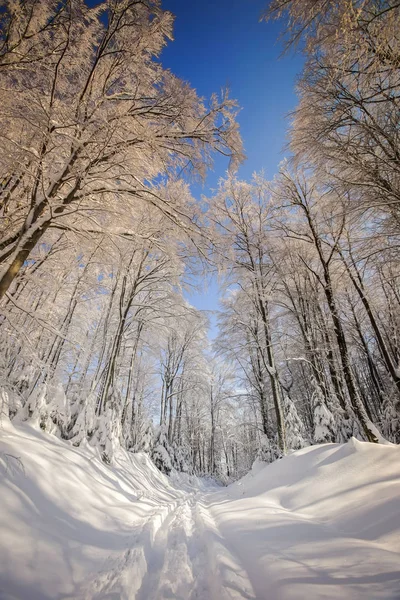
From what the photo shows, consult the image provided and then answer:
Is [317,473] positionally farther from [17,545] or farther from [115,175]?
[115,175]

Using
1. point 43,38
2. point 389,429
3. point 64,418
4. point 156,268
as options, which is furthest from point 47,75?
point 389,429

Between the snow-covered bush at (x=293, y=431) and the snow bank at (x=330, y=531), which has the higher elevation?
the snow-covered bush at (x=293, y=431)

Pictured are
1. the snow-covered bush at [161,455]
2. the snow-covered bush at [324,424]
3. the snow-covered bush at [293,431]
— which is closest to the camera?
the snow-covered bush at [324,424]

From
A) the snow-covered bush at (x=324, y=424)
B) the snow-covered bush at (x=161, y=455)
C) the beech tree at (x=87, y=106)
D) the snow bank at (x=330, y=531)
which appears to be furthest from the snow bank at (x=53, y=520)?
the snow-covered bush at (x=161, y=455)

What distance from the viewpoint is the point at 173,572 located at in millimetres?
2041

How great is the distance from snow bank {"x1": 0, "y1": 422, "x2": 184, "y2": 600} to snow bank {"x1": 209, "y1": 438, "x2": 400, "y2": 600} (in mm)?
1312

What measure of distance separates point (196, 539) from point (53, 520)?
1681 millimetres

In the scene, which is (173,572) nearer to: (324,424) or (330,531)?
(330,531)

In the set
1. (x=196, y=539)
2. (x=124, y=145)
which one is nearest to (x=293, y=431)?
(x=196, y=539)

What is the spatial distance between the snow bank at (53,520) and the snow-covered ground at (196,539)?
0.5 inches

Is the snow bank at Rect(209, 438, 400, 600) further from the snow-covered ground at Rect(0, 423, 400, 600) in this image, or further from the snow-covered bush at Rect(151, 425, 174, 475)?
the snow-covered bush at Rect(151, 425, 174, 475)

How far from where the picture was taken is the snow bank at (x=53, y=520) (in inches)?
66.9

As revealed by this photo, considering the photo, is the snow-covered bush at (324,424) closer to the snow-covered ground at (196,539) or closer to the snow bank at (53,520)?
the snow-covered ground at (196,539)

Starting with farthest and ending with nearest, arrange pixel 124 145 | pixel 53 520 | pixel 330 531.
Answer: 1. pixel 124 145
2. pixel 53 520
3. pixel 330 531
